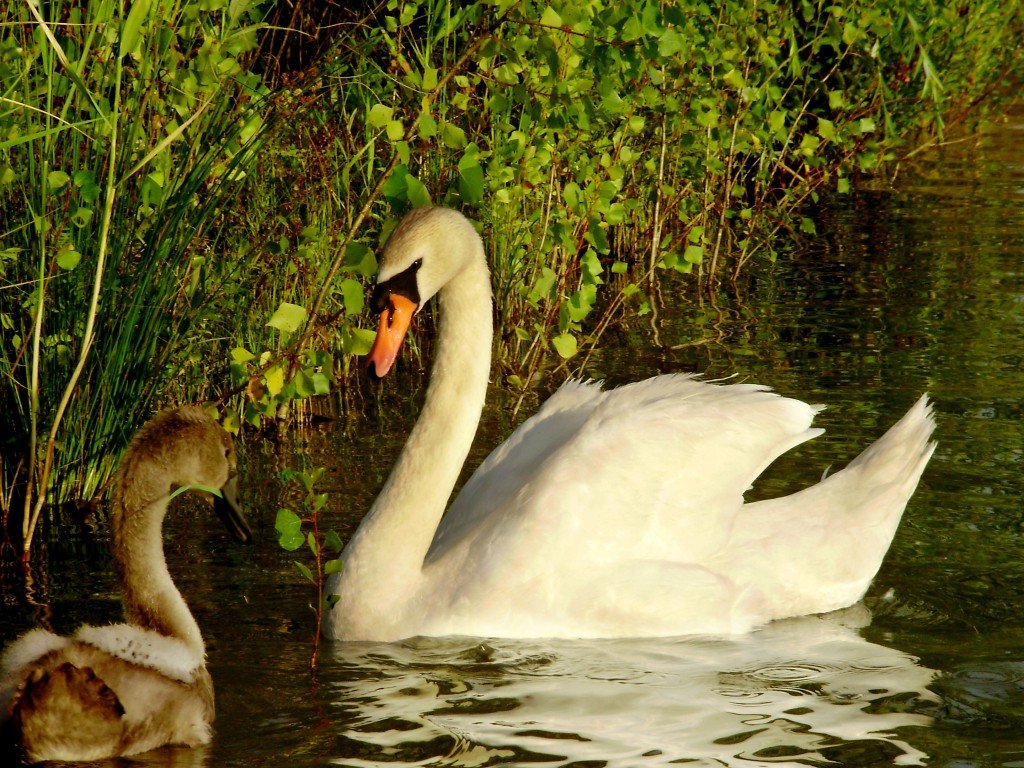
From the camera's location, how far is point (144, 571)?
15.0 ft

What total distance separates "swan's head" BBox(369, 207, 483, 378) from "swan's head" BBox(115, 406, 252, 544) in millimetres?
560

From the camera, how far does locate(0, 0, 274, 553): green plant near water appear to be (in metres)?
5.72

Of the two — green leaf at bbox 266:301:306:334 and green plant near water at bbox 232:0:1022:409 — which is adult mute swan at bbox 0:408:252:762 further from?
green plant near water at bbox 232:0:1022:409

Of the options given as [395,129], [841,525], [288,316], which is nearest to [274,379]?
[288,316]

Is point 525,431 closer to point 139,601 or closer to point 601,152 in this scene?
point 139,601

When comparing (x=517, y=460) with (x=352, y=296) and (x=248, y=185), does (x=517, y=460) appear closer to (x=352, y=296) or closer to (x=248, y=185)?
(x=352, y=296)

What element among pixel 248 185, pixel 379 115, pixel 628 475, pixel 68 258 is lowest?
pixel 628 475

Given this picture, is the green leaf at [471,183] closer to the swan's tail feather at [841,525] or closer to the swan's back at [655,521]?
the swan's back at [655,521]

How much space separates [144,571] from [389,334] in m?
1.09

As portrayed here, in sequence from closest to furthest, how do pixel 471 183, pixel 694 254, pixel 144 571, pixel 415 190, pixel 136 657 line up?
pixel 136 657 → pixel 144 571 → pixel 415 190 → pixel 471 183 → pixel 694 254

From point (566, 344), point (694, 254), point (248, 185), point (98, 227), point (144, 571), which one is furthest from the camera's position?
point (694, 254)

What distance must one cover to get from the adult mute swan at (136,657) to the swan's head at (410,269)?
620mm

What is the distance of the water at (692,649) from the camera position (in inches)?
175

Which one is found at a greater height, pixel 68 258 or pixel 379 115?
pixel 379 115
